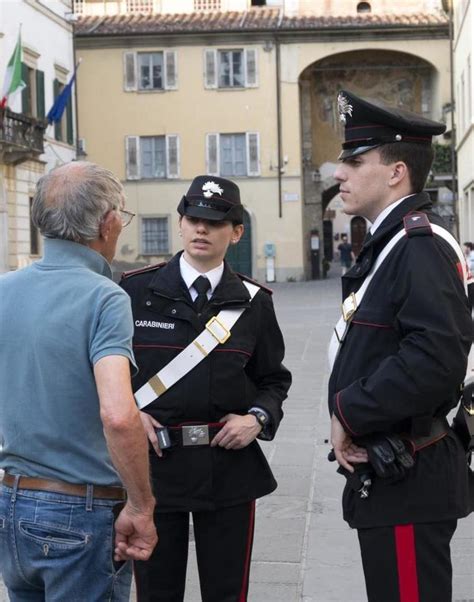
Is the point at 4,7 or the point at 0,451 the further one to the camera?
the point at 4,7

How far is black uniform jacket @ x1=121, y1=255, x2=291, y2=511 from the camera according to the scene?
3842mm

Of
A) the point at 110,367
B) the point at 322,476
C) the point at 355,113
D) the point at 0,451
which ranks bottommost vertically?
the point at 322,476

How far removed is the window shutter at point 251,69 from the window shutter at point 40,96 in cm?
843

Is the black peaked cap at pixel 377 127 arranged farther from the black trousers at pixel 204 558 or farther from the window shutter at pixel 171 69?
the window shutter at pixel 171 69

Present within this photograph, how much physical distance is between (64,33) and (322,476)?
105 ft

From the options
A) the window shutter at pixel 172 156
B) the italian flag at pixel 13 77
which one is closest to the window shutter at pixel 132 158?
the window shutter at pixel 172 156

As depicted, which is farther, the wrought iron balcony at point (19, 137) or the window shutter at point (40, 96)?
the window shutter at point (40, 96)

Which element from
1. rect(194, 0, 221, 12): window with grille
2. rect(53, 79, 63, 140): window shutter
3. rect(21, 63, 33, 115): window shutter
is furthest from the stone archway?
rect(21, 63, 33, 115): window shutter

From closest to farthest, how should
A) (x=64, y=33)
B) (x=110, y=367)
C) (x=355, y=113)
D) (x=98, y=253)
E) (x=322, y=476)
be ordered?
(x=110, y=367), (x=98, y=253), (x=355, y=113), (x=322, y=476), (x=64, y=33)

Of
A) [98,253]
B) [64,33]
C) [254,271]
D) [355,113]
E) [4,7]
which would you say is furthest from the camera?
[254,271]

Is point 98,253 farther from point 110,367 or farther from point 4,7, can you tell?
point 4,7

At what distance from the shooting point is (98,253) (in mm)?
3121

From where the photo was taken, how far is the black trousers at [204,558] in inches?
152

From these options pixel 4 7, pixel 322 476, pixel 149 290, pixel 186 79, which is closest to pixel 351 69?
pixel 186 79
